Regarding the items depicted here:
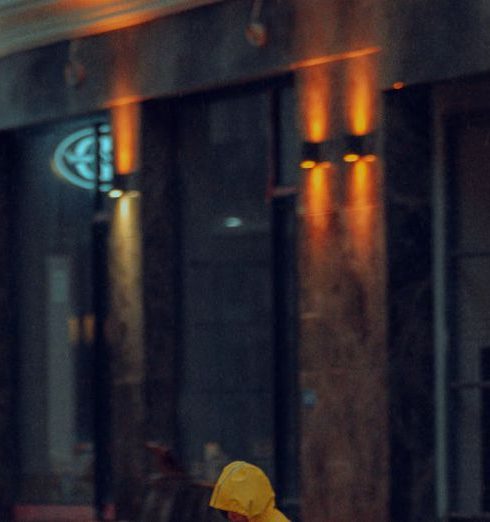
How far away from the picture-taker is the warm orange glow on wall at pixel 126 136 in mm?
17141

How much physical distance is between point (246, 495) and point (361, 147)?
19.6ft

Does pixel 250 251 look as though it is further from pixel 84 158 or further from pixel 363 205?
pixel 84 158

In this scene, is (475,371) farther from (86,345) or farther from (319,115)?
(86,345)

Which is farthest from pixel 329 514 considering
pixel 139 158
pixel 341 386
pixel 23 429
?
pixel 23 429

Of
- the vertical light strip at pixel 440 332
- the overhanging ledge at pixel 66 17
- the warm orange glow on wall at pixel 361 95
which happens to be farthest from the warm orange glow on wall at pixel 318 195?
the overhanging ledge at pixel 66 17

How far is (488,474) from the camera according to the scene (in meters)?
13.8

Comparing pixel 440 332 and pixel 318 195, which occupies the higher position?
pixel 318 195

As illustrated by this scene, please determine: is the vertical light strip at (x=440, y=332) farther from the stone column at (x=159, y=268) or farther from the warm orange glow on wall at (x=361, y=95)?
the stone column at (x=159, y=268)

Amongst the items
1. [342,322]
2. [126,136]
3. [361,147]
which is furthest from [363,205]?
[126,136]

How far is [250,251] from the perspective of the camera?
16.2 m

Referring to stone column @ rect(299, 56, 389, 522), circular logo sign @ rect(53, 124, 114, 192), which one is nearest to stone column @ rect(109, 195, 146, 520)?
circular logo sign @ rect(53, 124, 114, 192)

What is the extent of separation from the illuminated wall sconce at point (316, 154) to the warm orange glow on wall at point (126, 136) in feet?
8.69

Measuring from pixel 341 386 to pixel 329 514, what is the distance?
96 centimetres

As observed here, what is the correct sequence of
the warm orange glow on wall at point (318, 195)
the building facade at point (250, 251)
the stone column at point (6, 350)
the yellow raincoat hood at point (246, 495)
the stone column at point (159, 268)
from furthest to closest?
the stone column at point (6, 350), the stone column at point (159, 268), the warm orange glow on wall at point (318, 195), the building facade at point (250, 251), the yellow raincoat hood at point (246, 495)
